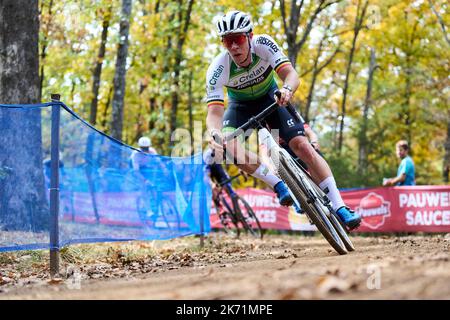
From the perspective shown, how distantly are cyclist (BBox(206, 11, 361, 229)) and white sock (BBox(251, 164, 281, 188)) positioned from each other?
0.01 metres

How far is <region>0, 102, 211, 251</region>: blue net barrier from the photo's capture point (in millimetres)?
6102

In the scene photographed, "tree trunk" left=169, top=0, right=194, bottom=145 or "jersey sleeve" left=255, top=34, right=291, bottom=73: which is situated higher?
"tree trunk" left=169, top=0, right=194, bottom=145

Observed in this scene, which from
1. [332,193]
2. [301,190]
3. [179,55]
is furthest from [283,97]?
[179,55]

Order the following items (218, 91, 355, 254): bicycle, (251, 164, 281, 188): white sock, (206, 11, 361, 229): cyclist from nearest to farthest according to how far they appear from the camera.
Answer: (218, 91, 355, 254): bicycle < (206, 11, 361, 229): cyclist < (251, 164, 281, 188): white sock

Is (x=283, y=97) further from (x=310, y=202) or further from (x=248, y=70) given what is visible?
(x=310, y=202)

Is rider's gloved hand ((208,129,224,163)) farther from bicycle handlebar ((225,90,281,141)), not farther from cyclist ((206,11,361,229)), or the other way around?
bicycle handlebar ((225,90,281,141))

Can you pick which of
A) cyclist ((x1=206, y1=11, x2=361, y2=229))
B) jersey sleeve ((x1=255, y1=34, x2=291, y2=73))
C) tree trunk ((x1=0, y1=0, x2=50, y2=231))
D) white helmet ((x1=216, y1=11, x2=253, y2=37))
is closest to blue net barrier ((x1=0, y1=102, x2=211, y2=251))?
tree trunk ((x1=0, y1=0, x2=50, y2=231))

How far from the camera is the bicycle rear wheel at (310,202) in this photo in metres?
6.18

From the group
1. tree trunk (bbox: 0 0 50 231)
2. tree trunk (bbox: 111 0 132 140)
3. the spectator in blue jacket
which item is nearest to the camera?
tree trunk (bbox: 0 0 50 231)

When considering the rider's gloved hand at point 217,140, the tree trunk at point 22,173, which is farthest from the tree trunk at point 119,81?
the rider's gloved hand at point 217,140

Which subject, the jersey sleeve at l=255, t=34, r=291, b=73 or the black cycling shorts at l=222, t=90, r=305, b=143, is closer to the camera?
the jersey sleeve at l=255, t=34, r=291, b=73

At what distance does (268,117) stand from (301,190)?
1215 millimetres

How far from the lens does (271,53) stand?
6934 millimetres
